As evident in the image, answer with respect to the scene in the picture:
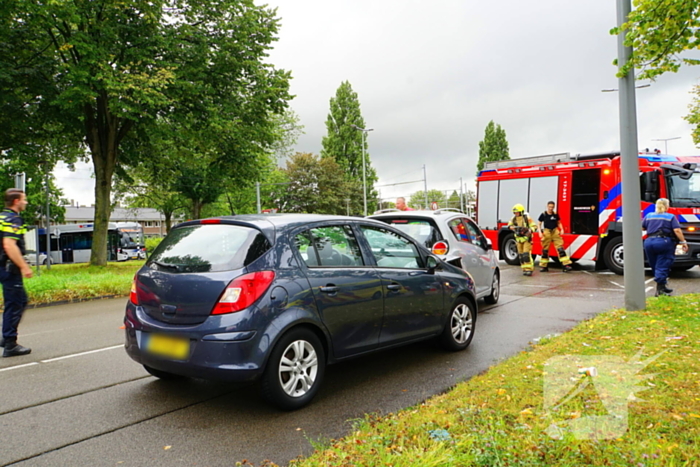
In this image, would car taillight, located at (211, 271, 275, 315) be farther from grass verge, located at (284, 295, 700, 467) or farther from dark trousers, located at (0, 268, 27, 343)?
dark trousers, located at (0, 268, 27, 343)

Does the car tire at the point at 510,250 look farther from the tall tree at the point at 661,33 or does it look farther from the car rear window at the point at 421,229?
the tall tree at the point at 661,33

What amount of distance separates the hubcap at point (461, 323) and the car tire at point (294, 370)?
209 centimetres

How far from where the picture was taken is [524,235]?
13.9m

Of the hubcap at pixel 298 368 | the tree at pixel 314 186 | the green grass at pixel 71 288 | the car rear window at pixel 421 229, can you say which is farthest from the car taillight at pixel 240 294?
the tree at pixel 314 186

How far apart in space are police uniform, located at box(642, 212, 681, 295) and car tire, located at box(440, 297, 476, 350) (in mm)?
4768

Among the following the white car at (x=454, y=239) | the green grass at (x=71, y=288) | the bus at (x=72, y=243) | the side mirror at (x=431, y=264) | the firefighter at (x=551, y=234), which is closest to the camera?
the side mirror at (x=431, y=264)

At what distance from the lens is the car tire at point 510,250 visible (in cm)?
1658

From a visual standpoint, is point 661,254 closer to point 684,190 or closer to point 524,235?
point 684,190

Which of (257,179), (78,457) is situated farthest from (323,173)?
(78,457)

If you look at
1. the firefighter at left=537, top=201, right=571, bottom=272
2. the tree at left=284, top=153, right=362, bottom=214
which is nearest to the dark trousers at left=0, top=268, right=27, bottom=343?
the firefighter at left=537, top=201, right=571, bottom=272

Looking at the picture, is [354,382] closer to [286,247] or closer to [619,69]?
[286,247]

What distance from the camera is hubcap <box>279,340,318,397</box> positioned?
3.95 meters

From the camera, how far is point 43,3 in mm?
14711

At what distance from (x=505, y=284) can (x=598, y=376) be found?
800cm
